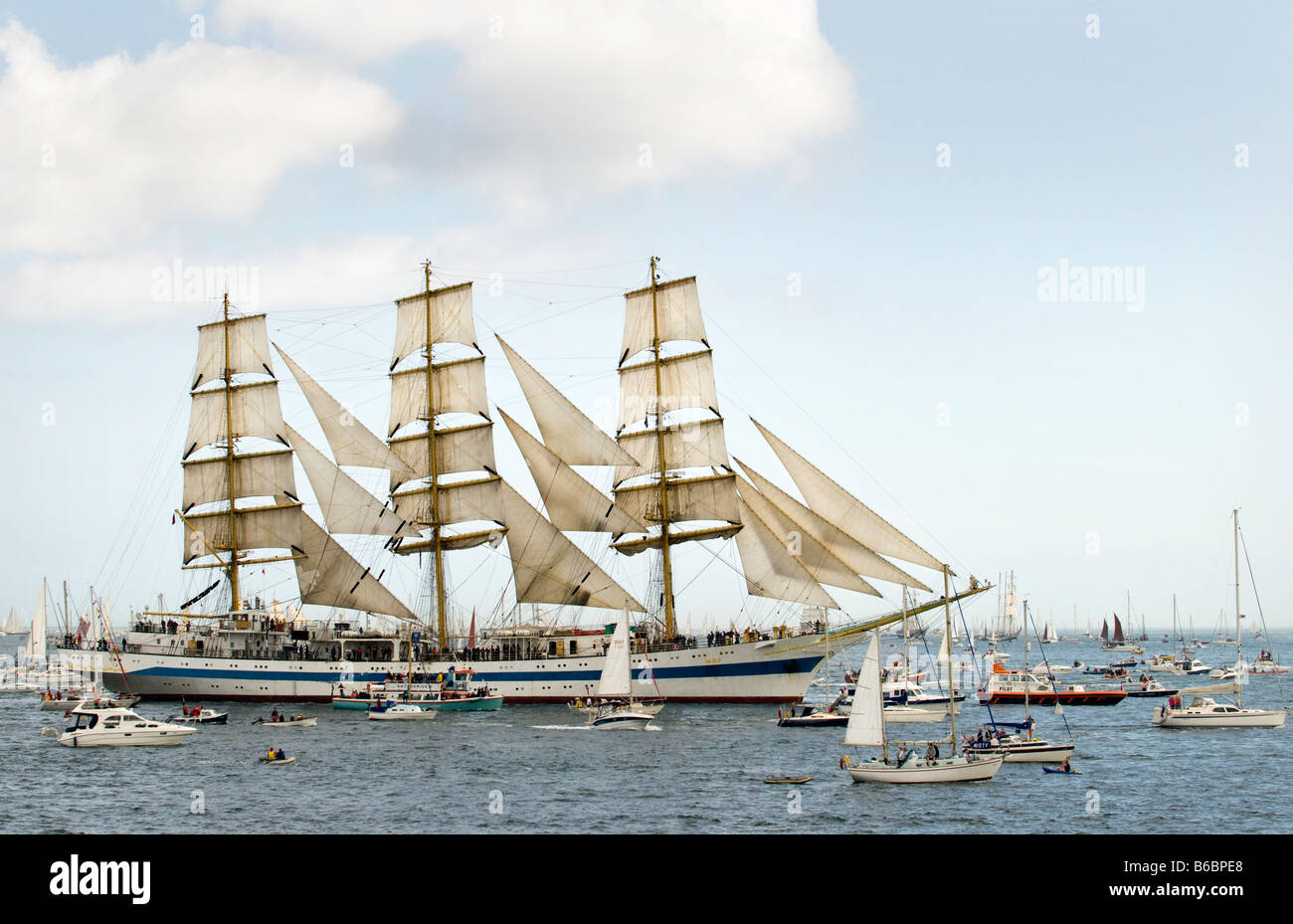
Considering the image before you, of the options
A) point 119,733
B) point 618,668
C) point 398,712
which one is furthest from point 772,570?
point 119,733

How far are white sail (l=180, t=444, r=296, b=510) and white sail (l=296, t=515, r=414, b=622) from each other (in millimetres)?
5592

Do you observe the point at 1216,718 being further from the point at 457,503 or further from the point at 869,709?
the point at 457,503

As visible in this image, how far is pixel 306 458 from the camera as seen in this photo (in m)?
86.2

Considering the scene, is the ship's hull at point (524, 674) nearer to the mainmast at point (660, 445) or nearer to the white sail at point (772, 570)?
the white sail at point (772, 570)

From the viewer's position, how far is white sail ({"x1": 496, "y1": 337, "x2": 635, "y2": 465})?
81.2 m

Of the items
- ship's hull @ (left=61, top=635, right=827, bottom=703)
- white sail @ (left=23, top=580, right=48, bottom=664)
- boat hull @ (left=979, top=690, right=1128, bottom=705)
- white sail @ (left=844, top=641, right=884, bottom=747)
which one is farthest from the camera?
white sail @ (left=23, top=580, right=48, bottom=664)

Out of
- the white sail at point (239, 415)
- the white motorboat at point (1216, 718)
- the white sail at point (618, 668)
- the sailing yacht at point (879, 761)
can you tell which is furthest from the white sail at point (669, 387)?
the sailing yacht at point (879, 761)

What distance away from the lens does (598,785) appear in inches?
1748

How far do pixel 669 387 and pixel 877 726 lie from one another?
146ft

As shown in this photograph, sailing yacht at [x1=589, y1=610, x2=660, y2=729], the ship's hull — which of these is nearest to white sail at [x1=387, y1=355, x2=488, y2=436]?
the ship's hull

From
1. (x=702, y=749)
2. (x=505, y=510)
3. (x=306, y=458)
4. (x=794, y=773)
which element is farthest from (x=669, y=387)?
(x=794, y=773)

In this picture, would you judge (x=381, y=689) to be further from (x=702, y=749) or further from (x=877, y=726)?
(x=877, y=726)

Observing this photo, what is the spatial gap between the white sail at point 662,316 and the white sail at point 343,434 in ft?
63.5

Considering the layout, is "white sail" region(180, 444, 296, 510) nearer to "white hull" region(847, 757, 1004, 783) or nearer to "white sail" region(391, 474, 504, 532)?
"white sail" region(391, 474, 504, 532)
